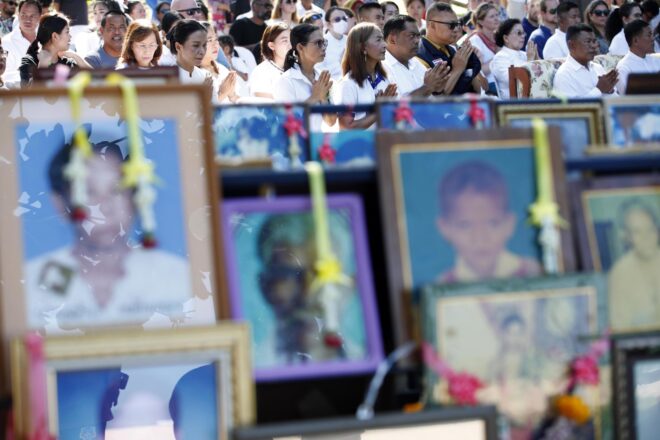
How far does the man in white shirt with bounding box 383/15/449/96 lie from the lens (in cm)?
683

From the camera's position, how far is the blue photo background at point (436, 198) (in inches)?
99.3

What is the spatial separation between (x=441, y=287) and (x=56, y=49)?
5.04 meters

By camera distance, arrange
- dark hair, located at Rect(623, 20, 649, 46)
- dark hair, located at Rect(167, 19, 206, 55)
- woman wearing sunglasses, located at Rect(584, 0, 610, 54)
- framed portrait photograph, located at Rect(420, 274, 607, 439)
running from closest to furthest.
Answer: framed portrait photograph, located at Rect(420, 274, 607, 439), dark hair, located at Rect(167, 19, 206, 55), dark hair, located at Rect(623, 20, 649, 46), woman wearing sunglasses, located at Rect(584, 0, 610, 54)

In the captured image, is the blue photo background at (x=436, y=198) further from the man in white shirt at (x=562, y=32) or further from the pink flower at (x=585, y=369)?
the man in white shirt at (x=562, y=32)

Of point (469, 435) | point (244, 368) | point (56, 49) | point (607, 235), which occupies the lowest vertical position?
point (469, 435)

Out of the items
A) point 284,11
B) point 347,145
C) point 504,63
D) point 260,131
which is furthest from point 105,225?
point 284,11

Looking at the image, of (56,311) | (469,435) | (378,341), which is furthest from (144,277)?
(469,435)

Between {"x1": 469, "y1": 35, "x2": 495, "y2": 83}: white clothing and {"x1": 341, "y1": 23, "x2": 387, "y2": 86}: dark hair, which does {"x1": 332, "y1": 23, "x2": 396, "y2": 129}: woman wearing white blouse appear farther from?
{"x1": 469, "y1": 35, "x2": 495, "y2": 83}: white clothing

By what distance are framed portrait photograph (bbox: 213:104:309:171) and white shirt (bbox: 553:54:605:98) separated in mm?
3413

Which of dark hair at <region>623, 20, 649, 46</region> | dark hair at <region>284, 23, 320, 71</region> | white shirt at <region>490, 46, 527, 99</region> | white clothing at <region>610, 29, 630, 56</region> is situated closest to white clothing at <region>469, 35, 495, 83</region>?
white shirt at <region>490, 46, 527, 99</region>

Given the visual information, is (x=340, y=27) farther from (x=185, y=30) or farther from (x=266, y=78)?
(x=185, y=30)

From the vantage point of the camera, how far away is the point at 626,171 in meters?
2.81

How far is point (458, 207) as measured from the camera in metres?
2.56

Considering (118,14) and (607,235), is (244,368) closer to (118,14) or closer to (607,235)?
(607,235)
